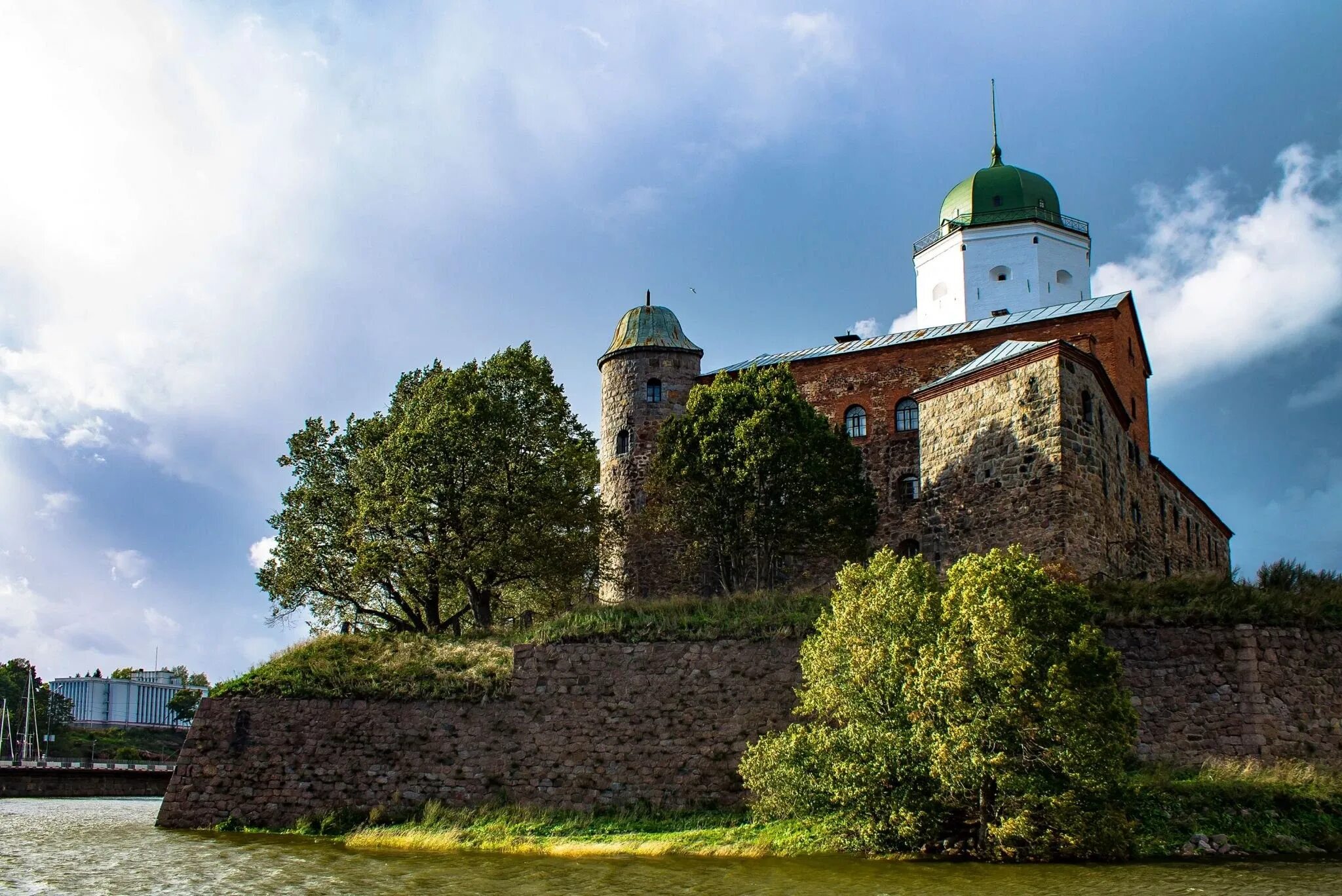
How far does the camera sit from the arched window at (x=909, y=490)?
33.4 m

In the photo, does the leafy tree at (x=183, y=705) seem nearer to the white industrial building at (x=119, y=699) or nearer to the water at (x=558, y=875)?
the white industrial building at (x=119, y=699)

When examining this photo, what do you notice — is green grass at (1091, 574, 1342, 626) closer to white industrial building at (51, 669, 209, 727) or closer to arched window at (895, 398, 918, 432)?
arched window at (895, 398, 918, 432)

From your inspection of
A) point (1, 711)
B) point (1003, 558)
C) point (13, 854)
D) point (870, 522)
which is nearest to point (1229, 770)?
point (1003, 558)

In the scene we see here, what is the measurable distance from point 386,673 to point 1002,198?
33.8 metres

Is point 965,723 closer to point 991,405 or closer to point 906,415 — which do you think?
point 991,405

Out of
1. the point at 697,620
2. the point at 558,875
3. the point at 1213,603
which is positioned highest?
the point at 1213,603

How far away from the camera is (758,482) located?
29.4 metres

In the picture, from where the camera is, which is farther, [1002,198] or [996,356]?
[1002,198]

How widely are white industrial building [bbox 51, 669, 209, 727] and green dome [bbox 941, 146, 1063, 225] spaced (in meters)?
79.0

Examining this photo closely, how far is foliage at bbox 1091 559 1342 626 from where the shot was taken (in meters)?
20.5

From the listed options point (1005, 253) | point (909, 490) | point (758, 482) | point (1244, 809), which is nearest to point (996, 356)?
point (909, 490)

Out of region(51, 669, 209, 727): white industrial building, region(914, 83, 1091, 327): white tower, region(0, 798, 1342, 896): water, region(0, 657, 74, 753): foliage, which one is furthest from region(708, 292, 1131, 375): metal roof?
region(51, 669, 209, 727): white industrial building

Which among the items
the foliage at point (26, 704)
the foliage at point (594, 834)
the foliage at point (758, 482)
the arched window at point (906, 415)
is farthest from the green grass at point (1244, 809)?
the foliage at point (26, 704)

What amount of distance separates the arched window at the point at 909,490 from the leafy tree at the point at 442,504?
8.78 metres
